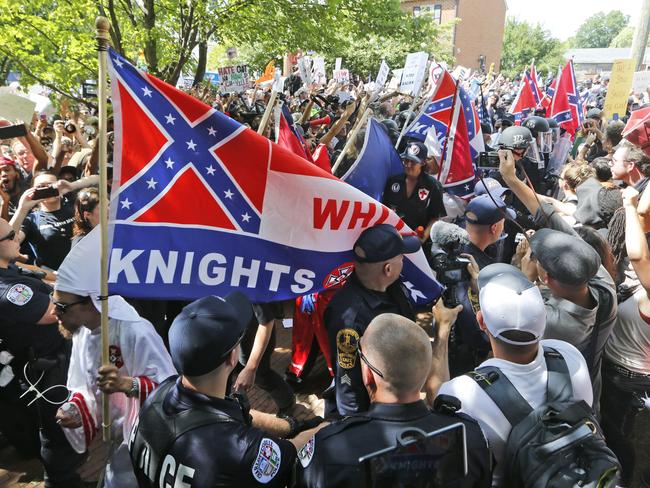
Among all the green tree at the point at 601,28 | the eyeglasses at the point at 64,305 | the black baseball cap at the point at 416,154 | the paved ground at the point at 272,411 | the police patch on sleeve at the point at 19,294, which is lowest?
the paved ground at the point at 272,411

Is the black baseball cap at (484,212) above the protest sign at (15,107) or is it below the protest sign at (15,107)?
below

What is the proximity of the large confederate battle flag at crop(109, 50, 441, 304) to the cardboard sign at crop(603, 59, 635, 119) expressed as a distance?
8818 millimetres

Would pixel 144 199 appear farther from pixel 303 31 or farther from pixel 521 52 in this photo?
pixel 521 52

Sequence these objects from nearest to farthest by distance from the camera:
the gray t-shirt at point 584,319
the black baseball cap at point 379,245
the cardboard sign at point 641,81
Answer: the gray t-shirt at point 584,319
the black baseball cap at point 379,245
the cardboard sign at point 641,81

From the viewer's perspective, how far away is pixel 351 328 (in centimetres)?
257

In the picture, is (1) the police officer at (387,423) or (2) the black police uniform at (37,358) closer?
(1) the police officer at (387,423)

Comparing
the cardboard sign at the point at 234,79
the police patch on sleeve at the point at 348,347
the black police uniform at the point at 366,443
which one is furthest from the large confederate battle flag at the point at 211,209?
the cardboard sign at the point at 234,79

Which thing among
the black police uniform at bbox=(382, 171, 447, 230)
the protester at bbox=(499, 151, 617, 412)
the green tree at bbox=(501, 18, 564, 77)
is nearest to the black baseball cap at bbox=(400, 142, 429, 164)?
the black police uniform at bbox=(382, 171, 447, 230)

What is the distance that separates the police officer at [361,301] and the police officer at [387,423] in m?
0.66

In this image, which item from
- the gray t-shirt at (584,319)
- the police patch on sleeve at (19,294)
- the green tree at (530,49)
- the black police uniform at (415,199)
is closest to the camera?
the gray t-shirt at (584,319)

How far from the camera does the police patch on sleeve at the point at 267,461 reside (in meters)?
1.68

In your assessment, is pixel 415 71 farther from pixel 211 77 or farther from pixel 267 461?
pixel 211 77

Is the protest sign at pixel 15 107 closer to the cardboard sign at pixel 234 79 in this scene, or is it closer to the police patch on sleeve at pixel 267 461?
the police patch on sleeve at pixel 267 461

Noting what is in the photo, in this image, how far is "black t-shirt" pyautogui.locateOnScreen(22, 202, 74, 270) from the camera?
446 cm
